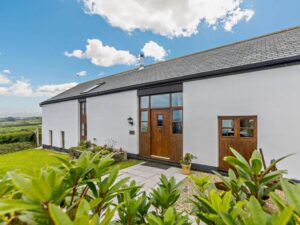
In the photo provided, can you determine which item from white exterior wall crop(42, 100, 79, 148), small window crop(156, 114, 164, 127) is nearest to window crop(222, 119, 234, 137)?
small window crop(156, 114, 164, 127)

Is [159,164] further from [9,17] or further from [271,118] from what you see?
[9,17]

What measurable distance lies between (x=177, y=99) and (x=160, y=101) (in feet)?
3.29

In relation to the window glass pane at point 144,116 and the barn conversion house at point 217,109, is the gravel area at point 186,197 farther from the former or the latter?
the window glass pane at point 144,116

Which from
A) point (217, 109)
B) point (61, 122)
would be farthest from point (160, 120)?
point (61, 122)

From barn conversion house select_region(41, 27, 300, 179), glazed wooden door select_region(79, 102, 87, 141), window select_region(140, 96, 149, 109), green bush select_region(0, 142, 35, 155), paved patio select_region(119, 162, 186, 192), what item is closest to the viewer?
barn conversion house select_region(41, 27, 300, 179)

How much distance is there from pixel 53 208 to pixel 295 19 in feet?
39.1

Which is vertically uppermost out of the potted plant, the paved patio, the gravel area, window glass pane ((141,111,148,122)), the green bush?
window glass pane ((141,111,148,122))

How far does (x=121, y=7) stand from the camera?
838 cm

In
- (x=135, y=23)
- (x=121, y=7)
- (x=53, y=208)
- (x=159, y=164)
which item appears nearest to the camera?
(x=53, y=208)

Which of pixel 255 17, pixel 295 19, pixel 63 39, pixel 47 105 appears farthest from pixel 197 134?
pixel 47 105

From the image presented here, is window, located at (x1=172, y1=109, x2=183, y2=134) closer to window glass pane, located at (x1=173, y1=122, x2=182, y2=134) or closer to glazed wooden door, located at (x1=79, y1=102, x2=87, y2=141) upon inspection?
window glass pane, located at (x1=173, y1=122, x2=182, y2=134)

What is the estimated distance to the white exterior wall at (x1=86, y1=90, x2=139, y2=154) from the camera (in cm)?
904

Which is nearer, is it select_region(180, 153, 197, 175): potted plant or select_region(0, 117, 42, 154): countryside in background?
select_region(180, 153, 197, 175): potted plant

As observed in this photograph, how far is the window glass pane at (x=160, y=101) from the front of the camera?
26.2 feet
